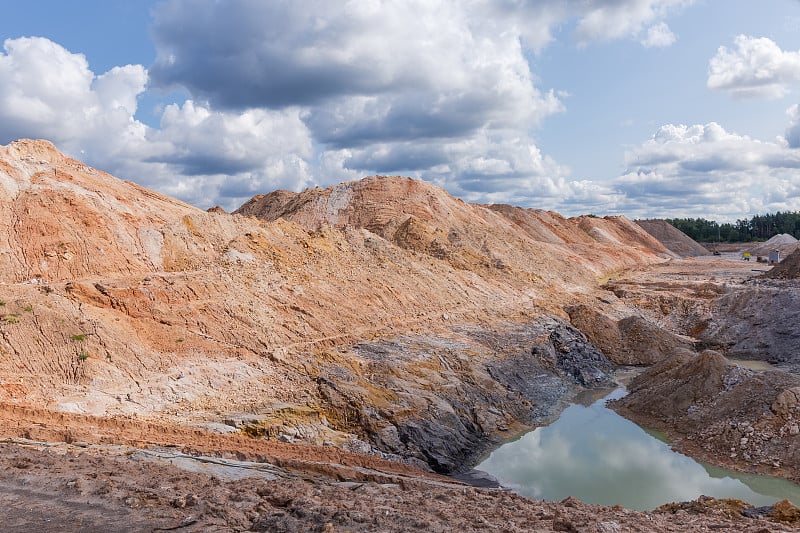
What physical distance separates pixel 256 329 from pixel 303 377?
2.76m

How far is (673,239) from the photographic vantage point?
312ft

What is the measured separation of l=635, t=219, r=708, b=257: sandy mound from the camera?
91.2m

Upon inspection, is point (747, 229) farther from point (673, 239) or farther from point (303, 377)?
point (303, 377)

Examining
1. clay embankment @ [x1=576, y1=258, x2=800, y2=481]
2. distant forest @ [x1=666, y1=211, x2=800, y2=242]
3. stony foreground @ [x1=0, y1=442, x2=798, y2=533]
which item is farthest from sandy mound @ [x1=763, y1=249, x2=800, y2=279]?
distant forest @ [x1=666, y1=211, x2=800, y2=242]

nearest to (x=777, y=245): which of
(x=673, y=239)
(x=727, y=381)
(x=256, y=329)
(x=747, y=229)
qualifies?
(x=673, y=239)

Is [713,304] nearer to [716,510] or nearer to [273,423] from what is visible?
[716,510]

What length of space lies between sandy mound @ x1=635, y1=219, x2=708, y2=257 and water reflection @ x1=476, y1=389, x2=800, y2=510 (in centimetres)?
7881

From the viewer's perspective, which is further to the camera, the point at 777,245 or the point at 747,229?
the point at 747,229

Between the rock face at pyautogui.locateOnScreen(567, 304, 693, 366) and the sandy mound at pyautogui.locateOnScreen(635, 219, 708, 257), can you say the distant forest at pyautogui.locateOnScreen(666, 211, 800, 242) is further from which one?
the rock face at pyautogui.locateOnScreen(567, 304, 693, 366)

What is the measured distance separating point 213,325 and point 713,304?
29782 millimetres

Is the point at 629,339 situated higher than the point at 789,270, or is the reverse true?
the point at 789,270

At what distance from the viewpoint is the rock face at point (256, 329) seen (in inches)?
611

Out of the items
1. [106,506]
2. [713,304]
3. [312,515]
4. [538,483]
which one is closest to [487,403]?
[538,483]

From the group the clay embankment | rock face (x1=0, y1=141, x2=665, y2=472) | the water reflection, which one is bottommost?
the water reflection
